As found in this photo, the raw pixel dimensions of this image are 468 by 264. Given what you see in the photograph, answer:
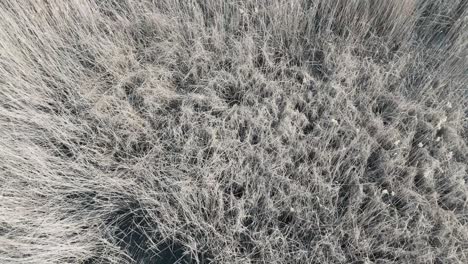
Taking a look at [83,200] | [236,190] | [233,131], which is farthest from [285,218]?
[83,200]

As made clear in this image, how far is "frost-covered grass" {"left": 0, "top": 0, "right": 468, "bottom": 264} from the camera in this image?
6.97 feet

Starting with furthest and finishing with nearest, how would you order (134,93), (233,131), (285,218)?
(134,93) < (233,131) < (285,218)

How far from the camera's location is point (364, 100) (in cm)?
239

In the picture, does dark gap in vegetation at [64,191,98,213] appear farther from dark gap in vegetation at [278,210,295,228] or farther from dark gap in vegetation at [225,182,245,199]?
dark gap in vegetation at [278,210,295,228]

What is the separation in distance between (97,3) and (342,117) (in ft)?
5.83

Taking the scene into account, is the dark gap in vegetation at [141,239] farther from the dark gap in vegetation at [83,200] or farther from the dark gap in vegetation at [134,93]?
the dark gap in vegetation at [134,93]

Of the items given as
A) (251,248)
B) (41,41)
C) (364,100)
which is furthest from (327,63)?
(41,41)

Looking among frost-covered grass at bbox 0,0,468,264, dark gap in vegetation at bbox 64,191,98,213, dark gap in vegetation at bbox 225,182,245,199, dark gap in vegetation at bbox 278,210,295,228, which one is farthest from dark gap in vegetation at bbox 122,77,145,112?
dark gap in vegetation at bbox 278,210,295,228

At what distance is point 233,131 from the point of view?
2.32m

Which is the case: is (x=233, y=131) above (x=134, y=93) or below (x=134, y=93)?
below

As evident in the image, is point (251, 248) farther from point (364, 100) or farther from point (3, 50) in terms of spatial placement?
point (3, 50)

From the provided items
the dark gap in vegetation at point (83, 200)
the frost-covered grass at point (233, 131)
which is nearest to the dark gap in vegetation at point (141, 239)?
the frost-covered grass at point (233, 131)

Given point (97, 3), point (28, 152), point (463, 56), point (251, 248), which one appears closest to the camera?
point (251, 248)

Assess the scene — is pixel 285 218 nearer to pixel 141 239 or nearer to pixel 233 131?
pixel 233 131
